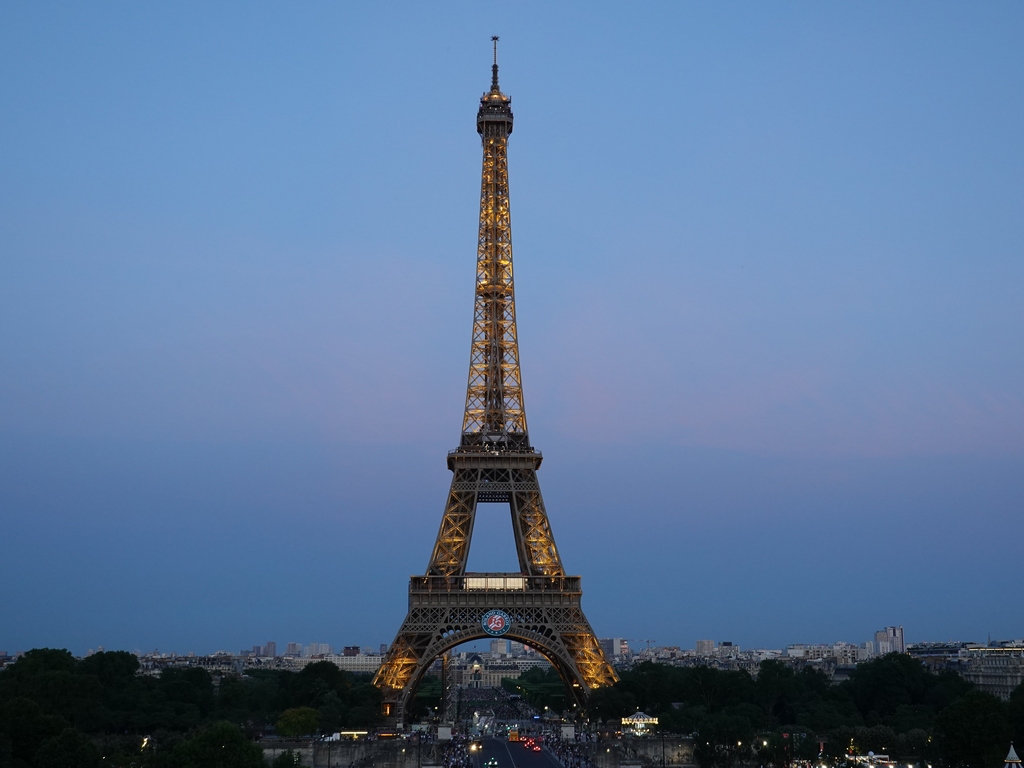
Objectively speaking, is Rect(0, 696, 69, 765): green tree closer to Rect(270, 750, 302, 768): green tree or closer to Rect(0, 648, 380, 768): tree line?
Rect(0, 648, 380, 768): tree line

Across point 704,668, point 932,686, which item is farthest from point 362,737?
point 932,686

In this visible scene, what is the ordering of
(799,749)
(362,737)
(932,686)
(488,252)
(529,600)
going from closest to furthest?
Answer: (799,749) < (362,737) < (529,600) < (488,252) < (932,686)

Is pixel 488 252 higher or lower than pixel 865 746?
higher

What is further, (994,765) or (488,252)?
(488,252)

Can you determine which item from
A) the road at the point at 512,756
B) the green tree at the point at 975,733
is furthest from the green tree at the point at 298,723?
the green tree at the point at 975,733

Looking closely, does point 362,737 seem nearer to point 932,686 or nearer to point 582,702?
point 582,702

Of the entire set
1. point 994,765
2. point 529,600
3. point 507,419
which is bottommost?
point 994,765

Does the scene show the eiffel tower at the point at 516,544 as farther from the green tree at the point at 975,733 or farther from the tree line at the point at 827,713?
the green tree at the point at 975,733

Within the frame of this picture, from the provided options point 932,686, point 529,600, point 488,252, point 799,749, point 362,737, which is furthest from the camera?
point 932,686
